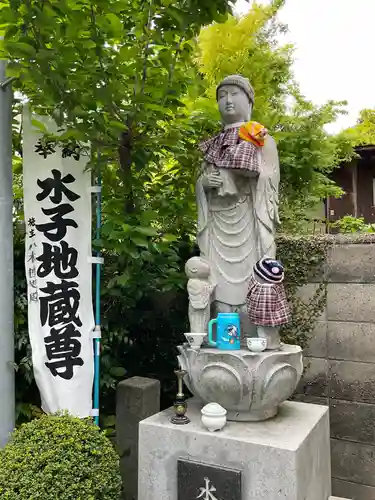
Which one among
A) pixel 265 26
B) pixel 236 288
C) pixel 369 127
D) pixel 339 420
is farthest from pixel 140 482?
pixel 369 127

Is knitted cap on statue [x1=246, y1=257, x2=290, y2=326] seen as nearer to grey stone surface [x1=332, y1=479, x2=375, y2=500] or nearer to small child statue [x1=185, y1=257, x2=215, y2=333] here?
small child statue [x1=185, y1=257, x2=215, y2=333]

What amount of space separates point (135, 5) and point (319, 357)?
3404 mm

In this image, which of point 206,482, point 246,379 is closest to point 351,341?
point 246,379

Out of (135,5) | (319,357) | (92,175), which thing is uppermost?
(135,5)

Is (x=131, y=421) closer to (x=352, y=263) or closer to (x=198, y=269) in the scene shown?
(x=198, y=269)

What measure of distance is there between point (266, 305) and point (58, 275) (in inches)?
68.0

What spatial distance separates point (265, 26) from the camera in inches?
311

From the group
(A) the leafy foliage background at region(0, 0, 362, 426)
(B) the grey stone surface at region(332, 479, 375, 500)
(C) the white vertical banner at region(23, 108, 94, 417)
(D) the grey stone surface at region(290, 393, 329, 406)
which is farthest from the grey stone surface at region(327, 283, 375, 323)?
(C) the white vertical banner at region(23, 108, 94, 417)

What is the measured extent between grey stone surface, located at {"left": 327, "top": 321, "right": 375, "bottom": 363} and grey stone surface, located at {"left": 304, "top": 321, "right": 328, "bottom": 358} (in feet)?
0.15

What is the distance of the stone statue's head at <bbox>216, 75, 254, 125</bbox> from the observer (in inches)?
140

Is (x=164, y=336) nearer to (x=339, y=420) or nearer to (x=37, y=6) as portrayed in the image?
(x=339, y=420)

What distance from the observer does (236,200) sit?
11.5 feet

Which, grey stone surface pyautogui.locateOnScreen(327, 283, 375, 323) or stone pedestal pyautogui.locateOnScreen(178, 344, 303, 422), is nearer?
stone pedestal pyautogui.locateOnScreen(178, 344, 303, 422)

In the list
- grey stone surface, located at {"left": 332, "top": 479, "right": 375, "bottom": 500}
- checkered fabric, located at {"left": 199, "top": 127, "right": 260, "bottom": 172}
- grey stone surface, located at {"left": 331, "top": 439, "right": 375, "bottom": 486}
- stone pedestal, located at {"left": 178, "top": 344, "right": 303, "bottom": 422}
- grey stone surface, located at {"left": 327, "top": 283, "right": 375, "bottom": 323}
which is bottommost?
grey stone surface, located at {"left": 332, "top": 479, "right": 375, "bottom": 500}
